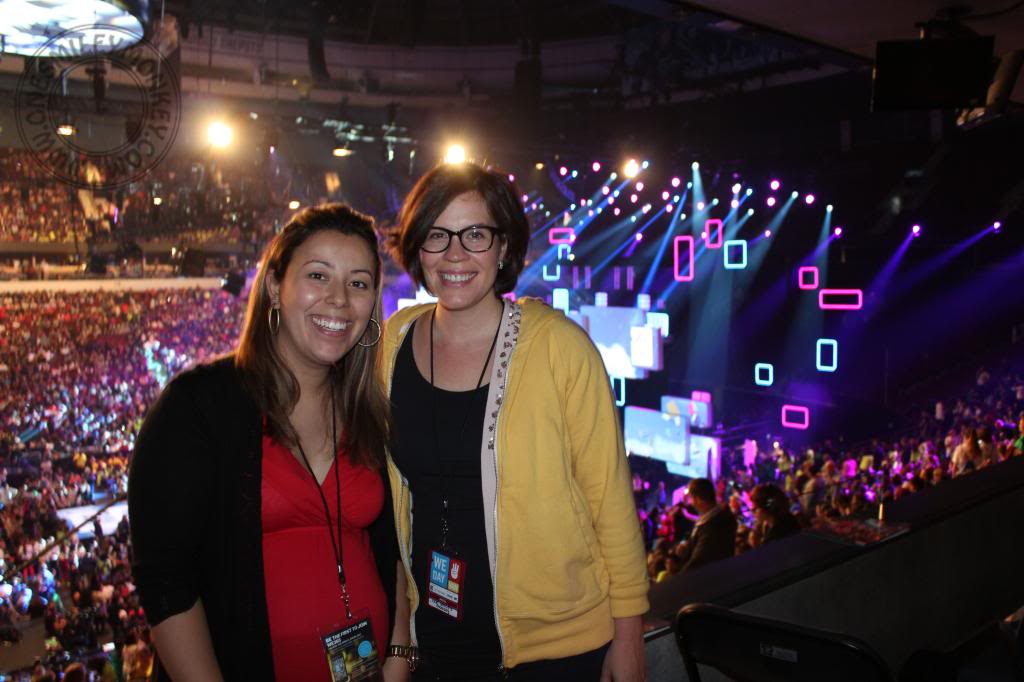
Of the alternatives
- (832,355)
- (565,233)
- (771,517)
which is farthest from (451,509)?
(565,233)

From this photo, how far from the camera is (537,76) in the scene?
9867mm

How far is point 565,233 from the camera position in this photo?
14672 mm

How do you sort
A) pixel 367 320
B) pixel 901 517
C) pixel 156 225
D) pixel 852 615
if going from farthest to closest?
pixel 156 225, pixel 901 517, pixel 852 615, pixel 367 320

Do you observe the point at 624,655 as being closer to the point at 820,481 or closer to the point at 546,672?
the point at 546,672

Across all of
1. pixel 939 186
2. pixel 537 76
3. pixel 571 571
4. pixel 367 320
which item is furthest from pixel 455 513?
pixel 939 186

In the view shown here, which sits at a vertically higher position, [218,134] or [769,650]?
[218,134]

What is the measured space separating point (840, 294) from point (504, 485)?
470 inches

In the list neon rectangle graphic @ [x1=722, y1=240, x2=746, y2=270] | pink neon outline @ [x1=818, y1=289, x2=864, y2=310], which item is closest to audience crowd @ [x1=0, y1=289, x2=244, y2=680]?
neon rectangle graphic @ [x1=722, y1=240, x2=746, y2=270]

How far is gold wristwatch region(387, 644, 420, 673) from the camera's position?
1.35 m

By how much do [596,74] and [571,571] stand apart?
1205 cm

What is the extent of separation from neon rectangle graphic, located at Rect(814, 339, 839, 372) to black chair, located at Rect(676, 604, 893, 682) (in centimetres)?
1164

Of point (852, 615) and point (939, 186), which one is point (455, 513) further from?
point (939, 186)

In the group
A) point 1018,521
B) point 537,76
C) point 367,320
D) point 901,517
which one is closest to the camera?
point 367,320

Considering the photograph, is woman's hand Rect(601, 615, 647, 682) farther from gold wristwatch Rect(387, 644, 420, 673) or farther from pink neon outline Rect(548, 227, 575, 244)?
pink neon outline Rect(548, 227, 575, 244)
